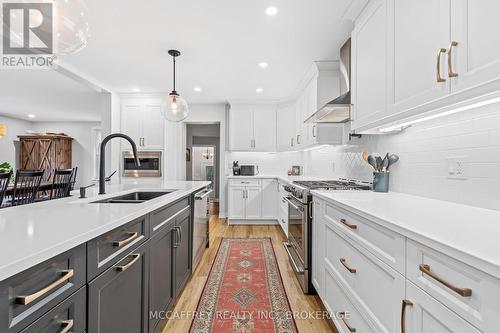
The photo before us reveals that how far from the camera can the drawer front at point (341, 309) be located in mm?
1300

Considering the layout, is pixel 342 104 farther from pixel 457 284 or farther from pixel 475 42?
pixel 457 284

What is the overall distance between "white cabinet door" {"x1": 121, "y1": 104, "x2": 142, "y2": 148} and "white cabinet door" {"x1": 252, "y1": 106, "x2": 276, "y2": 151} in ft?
7.53

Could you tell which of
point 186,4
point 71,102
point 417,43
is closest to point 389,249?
point 417,43

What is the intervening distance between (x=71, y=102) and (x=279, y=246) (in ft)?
18.2

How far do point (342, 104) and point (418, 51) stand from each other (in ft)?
3.04

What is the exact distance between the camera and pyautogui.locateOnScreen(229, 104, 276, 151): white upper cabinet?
512 centimetres

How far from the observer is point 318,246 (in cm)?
204

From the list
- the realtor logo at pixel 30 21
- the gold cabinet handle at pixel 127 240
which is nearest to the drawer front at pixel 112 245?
the gold cabinet handle at pixel 127 240

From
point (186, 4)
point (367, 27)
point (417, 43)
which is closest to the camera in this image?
point (417, 43)

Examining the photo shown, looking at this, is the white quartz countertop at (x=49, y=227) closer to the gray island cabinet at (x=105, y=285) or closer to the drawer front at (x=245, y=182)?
the gray island cabinet at (x=105, y=285)

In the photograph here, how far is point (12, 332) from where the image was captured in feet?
2.02

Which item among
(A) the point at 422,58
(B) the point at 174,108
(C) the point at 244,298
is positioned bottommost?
(C) the point at 244,298

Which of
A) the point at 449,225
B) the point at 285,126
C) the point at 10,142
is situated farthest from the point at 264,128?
the point at 10,142

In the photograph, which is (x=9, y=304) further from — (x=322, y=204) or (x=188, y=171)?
(x=188, y=171)
